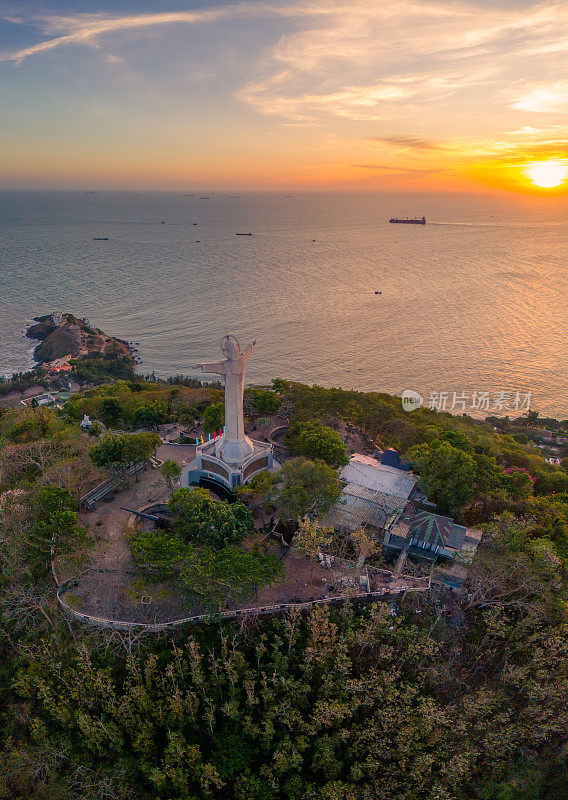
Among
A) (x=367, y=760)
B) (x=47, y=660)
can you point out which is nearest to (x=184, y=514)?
(x=47, y=660)

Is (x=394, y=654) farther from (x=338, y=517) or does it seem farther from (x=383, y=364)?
(x=383, y=364)

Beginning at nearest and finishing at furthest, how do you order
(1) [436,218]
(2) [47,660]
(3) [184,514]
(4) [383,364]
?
(2) [47,660]
(3) [184,514]
(4) [383,364]
(1) [436,218]

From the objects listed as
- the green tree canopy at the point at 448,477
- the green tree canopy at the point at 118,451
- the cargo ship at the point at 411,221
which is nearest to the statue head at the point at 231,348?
the green tree canopy at the point at 118,451

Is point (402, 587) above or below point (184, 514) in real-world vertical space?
below

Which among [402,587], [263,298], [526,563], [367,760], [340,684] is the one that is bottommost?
[367,760]

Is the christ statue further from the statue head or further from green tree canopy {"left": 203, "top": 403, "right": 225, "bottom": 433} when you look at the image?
green tree canopy {"left": 203, "top": 403, "right": 225, "bottom": 433}

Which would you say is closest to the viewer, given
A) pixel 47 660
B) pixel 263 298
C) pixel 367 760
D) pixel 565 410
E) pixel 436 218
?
pixel 367 760

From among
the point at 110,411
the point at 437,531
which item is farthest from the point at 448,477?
the point at 110,411
